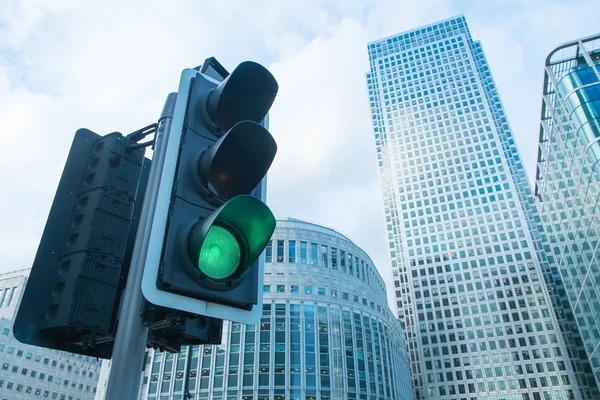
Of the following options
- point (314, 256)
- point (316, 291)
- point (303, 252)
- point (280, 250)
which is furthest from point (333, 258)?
point (280, 250)

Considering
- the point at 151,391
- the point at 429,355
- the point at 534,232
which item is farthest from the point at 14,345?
the point at 534,232

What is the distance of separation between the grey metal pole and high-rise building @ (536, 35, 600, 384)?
38951mm

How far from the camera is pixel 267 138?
2652mm

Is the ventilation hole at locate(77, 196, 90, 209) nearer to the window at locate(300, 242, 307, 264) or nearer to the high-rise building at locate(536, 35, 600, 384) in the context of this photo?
the high-rise building at locate(536, 35, 600, 384)

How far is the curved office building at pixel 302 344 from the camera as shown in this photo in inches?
1969

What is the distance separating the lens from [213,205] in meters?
2.57

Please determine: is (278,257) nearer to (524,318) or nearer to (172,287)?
(172,287)

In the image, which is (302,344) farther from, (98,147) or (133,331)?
(133,331)

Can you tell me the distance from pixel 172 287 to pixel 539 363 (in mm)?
102076

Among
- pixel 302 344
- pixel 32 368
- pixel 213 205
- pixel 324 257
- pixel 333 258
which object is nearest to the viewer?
pixel 213 205

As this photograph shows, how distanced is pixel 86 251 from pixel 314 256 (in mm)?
57571

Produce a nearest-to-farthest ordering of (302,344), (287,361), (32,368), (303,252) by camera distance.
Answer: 1. (287,361)
2. (302,344)
3. (303,252)
4. (32,368)

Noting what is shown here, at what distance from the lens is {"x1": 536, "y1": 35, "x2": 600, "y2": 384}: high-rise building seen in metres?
34.8

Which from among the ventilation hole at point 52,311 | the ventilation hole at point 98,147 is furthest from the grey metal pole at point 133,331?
the ventilation hole at point 98,147
